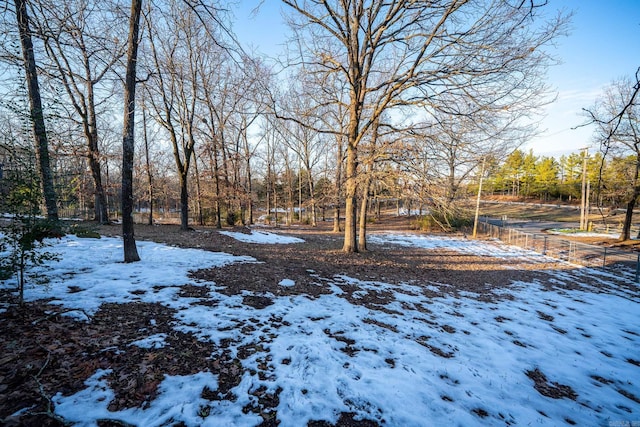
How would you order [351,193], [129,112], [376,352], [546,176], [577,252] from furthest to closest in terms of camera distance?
1. [546,176]
2. [577,252]
3. [351,193]
4. [129,112]
5. [376,352]

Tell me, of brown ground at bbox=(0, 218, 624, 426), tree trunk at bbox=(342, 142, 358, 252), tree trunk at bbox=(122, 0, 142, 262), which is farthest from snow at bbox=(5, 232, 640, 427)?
tree trunk at bbox=(342, 142, 358, 252)

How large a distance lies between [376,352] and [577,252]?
18809 millimetres

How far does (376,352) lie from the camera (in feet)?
12.6

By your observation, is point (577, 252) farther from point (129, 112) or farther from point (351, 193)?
point (129, 112)

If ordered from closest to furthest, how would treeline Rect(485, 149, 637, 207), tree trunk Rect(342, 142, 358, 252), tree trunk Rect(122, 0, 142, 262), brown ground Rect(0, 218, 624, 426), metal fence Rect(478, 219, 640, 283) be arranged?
brown ground Rect(0, 218, 624, 426)
tree trunk Rect(122, 0, 142, 262)
tree trunk Rect(342, 142, 358, 252)
metal fence Rect(478, 219, 640, 283)
treeline Rect(485, 149, 637, 207)

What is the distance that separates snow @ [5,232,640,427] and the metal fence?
Result: 25.9 ft

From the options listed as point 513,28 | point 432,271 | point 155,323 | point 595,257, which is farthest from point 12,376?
point 595,257

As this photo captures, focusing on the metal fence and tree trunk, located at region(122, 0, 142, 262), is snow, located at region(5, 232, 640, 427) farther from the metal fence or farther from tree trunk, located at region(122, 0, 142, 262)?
the metal fence

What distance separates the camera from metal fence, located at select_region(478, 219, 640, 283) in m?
13.3

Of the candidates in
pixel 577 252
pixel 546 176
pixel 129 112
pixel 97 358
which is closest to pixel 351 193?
pixel 129 112

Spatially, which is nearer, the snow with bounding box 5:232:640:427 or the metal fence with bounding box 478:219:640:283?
the snow with bounding box 5:232:640:427

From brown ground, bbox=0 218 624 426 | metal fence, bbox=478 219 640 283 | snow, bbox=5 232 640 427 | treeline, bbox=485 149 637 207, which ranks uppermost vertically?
treeline, bbox=485 149 637 207

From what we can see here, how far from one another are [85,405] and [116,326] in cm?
151

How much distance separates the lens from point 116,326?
3.56 m
